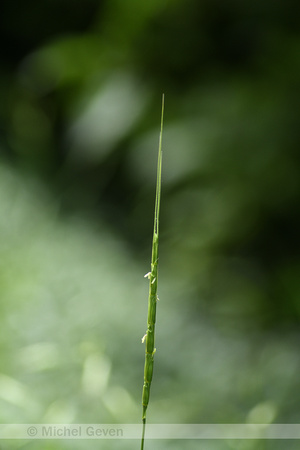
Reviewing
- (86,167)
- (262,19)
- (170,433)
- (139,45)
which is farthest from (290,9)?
(170,433)

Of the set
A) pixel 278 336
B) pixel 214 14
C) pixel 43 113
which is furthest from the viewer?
pixel 43 113

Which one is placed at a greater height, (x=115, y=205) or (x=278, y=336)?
(x=115, y=205)

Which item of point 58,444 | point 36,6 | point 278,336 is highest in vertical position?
point 36,6

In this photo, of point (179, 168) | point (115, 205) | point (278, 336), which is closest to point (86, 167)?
point (115, 205)

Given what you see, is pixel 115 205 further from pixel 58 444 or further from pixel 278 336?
pixel 58 444

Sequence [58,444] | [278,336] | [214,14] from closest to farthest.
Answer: [58,444] < [278,336] < [214,14]

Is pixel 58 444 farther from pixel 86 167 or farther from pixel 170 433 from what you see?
pixel 86 167

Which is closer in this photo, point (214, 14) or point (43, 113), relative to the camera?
point (214, 14)
